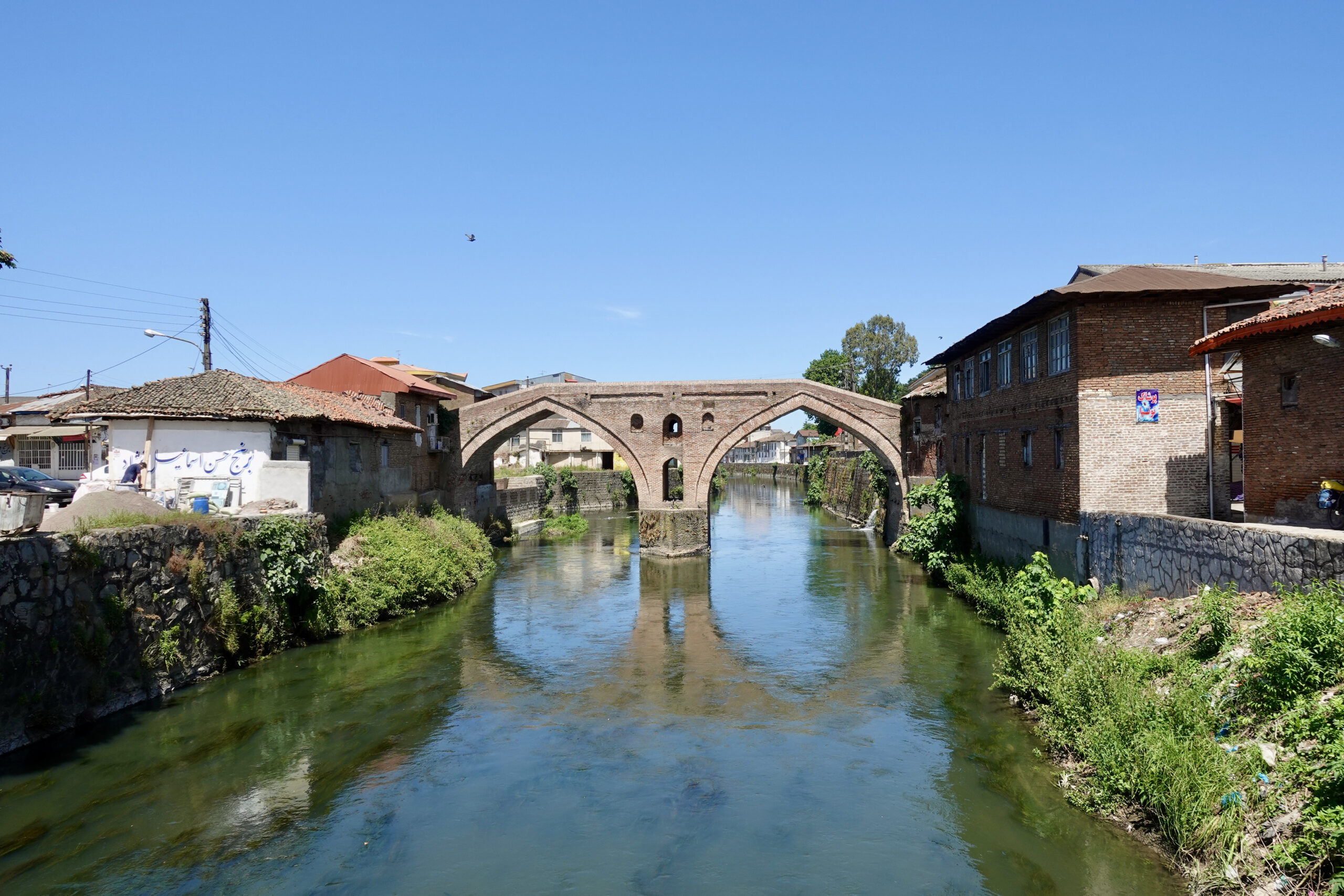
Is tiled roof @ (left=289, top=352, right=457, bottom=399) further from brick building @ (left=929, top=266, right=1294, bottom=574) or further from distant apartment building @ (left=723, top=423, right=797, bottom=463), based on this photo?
distant apartment building @ (left=723, top=423, right=797, bottom=463)

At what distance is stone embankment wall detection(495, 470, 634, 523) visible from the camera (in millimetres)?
38969

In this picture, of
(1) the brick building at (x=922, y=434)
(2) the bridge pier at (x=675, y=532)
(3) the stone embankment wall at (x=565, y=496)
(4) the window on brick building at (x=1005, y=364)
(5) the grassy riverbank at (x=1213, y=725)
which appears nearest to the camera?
(5) the grassy riverbank at (x=1213, y=725)

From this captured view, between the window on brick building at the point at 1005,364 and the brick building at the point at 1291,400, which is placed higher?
the window on brick building at the point at 1005,364

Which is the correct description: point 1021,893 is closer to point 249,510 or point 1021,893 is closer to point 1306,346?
point 1306,346

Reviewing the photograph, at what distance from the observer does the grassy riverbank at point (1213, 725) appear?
6.34 meters

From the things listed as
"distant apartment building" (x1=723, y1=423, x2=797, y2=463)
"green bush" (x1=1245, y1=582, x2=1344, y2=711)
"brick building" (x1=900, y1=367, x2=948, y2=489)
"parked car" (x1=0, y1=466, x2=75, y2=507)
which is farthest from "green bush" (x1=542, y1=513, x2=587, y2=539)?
"distant apartment building" (x1=723, y1=423, x2=797, y2=463)

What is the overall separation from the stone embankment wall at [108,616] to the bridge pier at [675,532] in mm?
16592

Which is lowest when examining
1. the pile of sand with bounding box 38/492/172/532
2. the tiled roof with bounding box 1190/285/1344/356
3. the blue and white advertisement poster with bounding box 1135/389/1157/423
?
the pile of sand with bounding box 38/492/172/532

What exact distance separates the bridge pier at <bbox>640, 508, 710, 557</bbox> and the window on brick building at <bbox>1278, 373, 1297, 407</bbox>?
1969 cm

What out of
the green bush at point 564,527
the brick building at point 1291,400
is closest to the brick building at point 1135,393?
the brick building at point 1291,400

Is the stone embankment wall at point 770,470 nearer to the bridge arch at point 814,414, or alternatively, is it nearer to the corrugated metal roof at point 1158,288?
the bridge arch at point 814,414

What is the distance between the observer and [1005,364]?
20.2m

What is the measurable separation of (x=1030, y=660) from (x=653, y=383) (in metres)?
20.4

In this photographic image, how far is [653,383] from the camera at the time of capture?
30.5 metres
